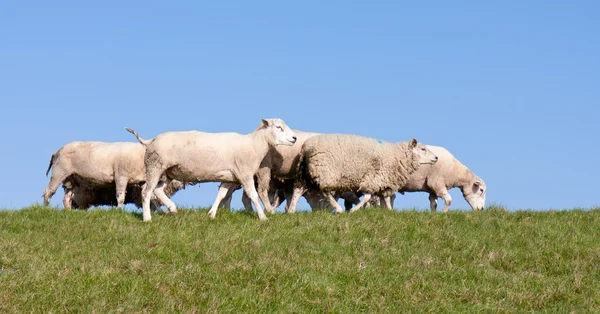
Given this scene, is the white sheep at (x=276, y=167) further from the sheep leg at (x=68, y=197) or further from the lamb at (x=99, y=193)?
the sheep leg at (x=68, y=197)

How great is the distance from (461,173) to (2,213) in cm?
1376

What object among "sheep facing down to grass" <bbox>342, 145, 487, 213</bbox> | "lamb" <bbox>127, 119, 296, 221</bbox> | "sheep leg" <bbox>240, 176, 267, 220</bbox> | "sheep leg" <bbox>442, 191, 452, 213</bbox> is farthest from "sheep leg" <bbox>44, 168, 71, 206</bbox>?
"sheep leg" <bbox>442, 191, 452, 213</bbox>

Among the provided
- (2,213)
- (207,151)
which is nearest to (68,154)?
(2,213)

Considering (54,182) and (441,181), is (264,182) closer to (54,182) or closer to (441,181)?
(54,182)

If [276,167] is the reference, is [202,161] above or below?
above

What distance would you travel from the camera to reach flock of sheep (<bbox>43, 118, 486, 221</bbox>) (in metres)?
17.8

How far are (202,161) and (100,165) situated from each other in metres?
6.10

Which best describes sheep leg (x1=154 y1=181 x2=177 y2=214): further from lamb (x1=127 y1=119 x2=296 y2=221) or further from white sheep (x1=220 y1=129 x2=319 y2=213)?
white sheep (x1=220 y1=129 x2=319 y2=213)

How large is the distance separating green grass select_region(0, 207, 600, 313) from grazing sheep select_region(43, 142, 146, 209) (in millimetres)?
4568

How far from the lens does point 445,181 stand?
2562 cm

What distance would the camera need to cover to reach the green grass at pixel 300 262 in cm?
1159

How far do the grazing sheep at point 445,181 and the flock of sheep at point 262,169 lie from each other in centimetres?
3

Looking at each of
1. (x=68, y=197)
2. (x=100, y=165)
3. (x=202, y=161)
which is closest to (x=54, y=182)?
(x=68, y=197)

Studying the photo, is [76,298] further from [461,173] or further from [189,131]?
[461,173]
